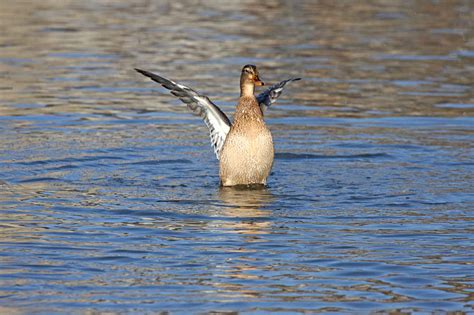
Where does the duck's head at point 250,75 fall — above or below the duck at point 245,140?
above

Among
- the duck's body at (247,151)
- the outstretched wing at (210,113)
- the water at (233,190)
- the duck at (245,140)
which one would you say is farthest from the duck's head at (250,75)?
the water at (233,190)

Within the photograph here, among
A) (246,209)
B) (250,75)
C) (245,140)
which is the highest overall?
(250,75)

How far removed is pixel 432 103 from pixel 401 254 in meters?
8.57

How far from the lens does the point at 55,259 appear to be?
32.5 feet

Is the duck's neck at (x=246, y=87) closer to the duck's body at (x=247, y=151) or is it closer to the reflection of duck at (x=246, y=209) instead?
the duck's body at (x=247, y=151)

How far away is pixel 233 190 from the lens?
13.2 m

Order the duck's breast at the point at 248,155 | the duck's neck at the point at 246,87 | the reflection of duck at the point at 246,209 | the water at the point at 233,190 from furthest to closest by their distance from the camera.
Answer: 1. the duck's neck at the point at 246,87
2. the duck's breast at the point at 248,155
3. the reflection of duck at the point at 246,209
4. the water at the point at 233,190

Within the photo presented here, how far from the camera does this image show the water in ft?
30.1

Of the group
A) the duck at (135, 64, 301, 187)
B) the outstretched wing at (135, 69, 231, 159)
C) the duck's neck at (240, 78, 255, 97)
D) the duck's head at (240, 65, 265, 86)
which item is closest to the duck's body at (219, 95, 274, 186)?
the duck at (135, 64, 301, 187)

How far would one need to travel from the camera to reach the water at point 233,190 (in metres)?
9.19

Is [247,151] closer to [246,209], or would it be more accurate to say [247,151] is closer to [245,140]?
[245,140]

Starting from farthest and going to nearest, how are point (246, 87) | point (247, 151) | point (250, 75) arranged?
point (246, 87), point (250, 75), point (247, 151)

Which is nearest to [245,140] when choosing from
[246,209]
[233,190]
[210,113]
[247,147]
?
[247,147]

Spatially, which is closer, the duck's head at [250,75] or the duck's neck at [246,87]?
the duck's head at [250,75]
